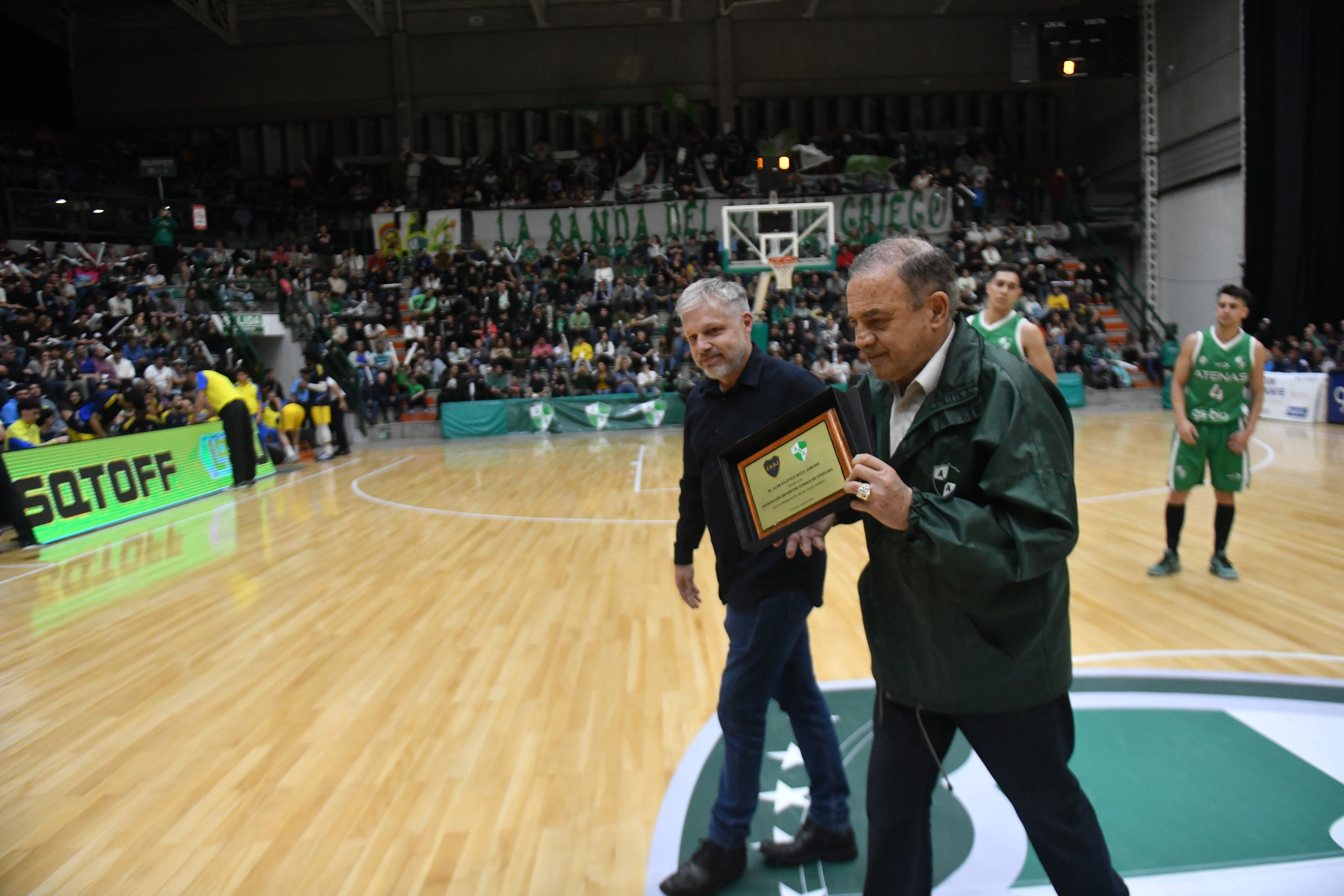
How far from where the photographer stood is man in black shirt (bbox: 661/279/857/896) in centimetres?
244

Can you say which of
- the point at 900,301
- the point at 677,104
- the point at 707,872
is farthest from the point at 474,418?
the point at 900,301

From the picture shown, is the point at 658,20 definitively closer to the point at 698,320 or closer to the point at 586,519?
the point at 586,519

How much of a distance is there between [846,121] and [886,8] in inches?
136

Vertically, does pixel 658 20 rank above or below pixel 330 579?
above

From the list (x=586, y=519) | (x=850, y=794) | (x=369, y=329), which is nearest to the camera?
(x=850, y=794)

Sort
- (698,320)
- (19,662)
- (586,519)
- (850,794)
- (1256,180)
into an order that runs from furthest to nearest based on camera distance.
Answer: (1256,180), (586,519), (19,662), (850,794), (698,320)

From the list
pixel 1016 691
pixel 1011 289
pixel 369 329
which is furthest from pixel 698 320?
pixel 369 329

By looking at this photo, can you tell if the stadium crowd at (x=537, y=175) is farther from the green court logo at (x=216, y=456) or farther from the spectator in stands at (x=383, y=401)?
the green court logo at (x=216, y=456)

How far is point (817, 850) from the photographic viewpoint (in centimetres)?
263


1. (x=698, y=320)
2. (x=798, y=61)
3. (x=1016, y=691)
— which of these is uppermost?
(x=798, y=61)

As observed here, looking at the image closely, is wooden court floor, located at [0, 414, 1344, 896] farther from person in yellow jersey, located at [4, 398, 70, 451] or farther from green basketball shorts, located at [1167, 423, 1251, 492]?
person in yellow jersey, located at [4, 398, 70, 451]

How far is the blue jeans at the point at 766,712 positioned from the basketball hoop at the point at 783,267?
14022 mm

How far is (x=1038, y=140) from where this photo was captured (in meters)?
27.6

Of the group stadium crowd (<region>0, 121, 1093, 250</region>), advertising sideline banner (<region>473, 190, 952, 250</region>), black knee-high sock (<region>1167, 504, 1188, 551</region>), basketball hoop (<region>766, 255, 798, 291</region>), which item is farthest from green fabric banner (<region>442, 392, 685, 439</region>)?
black knee-high sock (<region>1167, 504, 1188, 551</region>)
